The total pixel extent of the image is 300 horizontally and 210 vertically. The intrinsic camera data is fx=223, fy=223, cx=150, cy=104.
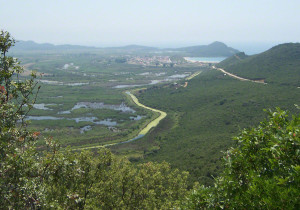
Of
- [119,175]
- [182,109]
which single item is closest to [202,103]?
[182,109]

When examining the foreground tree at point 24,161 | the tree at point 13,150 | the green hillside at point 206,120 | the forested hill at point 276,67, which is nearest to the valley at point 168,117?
the green hillside at point 206,120

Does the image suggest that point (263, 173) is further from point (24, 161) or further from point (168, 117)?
point (168, 117)

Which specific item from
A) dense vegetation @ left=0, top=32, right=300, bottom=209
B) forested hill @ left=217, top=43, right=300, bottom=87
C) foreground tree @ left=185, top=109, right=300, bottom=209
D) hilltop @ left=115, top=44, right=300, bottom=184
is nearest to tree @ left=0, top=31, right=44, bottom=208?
dense vegetation @ left=0, top=32, right=300, bottom=209

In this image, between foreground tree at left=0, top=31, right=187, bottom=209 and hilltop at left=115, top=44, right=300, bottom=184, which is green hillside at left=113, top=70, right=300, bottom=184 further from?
foreground tree at left=0, top=31, right=187, bottom=209

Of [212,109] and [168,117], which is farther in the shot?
[168,117]

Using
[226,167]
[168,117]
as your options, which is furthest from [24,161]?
[168,117]

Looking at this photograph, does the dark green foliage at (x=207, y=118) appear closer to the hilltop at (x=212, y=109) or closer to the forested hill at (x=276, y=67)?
the hilltop at (x=212, y=109)
